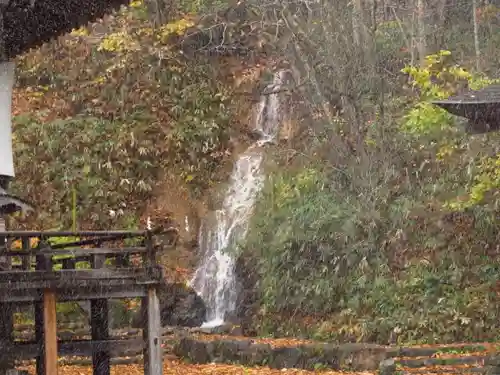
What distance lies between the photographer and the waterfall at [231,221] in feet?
76.4

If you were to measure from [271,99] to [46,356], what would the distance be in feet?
58.0

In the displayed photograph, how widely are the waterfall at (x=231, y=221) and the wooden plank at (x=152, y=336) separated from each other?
982cm

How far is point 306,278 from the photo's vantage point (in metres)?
21.1

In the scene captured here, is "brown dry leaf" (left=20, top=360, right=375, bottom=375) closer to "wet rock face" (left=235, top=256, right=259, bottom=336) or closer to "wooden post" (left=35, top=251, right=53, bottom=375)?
"wet rock face" (left=235, top=256, right=259, bottom=336)

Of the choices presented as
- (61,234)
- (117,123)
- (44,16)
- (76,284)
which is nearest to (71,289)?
(76,284)

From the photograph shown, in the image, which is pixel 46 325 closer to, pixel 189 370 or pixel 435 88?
pixel 189 370

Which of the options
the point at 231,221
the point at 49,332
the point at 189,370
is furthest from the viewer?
the point at 231,221

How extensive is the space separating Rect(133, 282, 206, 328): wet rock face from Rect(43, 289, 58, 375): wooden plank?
1087 centimetres

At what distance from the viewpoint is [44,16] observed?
1229 cm

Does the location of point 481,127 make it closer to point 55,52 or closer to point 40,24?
point 40,24

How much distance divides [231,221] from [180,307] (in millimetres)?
3275

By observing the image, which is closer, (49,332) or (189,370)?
(49,332)

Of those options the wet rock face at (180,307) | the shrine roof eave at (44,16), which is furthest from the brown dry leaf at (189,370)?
the shrine roof eave at (44,16)

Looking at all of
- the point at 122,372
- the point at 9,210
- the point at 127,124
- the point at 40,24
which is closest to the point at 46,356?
the point at 9,210
